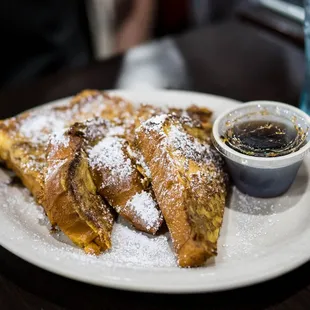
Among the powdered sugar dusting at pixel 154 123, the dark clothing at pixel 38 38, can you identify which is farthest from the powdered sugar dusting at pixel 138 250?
the dark clothing at pixel 38 38

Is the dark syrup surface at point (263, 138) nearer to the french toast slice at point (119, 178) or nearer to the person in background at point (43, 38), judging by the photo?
the french toast slice at point (119, 178)

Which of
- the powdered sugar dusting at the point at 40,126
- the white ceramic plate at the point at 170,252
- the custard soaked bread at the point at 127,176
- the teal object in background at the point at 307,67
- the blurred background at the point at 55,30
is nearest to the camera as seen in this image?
the white ceramic plate at the point at 170,252

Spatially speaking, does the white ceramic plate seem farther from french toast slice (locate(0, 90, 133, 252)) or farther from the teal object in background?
the teal object in background

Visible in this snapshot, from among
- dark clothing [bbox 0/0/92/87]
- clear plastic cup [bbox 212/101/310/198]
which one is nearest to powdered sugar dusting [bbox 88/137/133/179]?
clear plastic cup [bbox 212/101/310/198]

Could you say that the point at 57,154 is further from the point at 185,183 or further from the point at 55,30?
the point at 55,30

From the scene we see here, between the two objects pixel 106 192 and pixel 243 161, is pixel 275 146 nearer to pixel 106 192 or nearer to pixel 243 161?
pixel 243 161

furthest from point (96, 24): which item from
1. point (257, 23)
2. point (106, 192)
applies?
point (106, 192)
